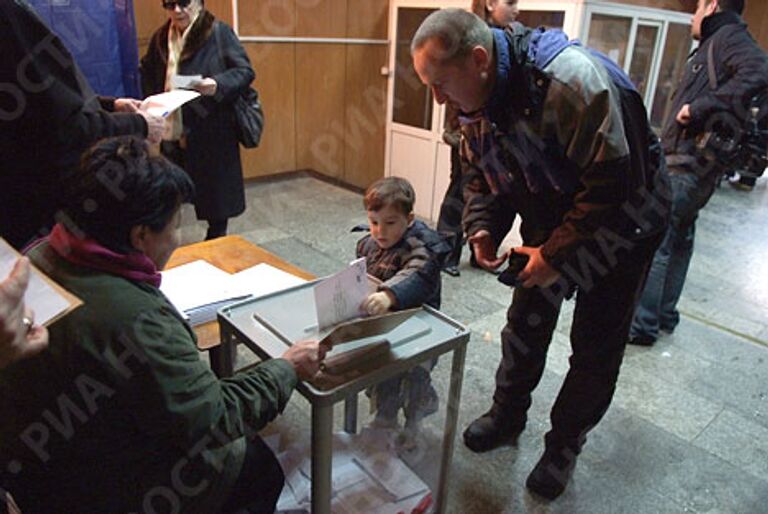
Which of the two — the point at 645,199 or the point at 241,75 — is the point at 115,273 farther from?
the point at 241,75

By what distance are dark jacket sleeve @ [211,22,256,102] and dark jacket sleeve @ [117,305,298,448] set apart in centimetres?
179

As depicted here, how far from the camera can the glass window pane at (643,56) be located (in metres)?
3.99

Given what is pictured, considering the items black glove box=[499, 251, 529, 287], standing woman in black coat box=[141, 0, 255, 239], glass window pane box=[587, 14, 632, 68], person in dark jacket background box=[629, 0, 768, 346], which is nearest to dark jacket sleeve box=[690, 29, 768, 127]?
person in dark jacket background box=[629, 0, 768, 346]

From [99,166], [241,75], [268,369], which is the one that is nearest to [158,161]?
[99,166]

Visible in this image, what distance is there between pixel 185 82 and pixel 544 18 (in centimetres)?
221

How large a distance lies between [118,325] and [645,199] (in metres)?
1.26

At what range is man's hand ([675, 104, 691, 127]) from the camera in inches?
→ 97.2

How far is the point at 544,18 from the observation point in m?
3.48

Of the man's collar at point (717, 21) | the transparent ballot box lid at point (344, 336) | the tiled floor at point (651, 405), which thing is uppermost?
the man's collar at point (717, 21)

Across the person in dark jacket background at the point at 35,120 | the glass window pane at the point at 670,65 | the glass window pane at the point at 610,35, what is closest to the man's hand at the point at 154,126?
the person in dark jacket background at the point at 35,120

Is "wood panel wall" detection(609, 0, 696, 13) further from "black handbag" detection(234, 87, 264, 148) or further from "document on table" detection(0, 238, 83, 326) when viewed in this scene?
"document on table" detection(0, 238, 83, 326)

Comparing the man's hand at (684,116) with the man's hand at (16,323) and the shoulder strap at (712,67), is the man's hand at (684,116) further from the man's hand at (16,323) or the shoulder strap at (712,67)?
the man's hand at (16,323)

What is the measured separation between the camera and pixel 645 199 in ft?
4.86

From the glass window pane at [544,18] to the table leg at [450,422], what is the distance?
260cm
